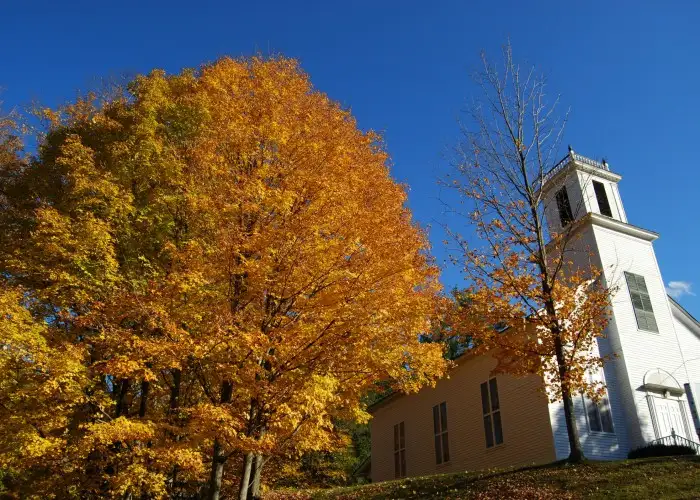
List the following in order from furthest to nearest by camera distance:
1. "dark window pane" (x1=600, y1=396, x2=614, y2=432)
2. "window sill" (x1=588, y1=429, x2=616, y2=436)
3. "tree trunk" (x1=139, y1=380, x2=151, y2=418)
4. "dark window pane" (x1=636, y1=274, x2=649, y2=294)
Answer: "dark window pane" (x1=636, y1=274, x2=649, y2=294)
"dark window pane" (x1=600, y1=396, x2=614, y2=432)
"window sill" (x1=588, y1=429, x2=616, y2=436)
"tree trunk" (x1=139, y1=380, x2=151, y2=418)

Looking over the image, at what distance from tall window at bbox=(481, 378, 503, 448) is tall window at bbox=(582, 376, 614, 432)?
2770 millimetres

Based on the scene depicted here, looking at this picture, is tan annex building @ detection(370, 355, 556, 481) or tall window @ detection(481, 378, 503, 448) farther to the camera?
tall window @ detection(481, 378, 503, 448)

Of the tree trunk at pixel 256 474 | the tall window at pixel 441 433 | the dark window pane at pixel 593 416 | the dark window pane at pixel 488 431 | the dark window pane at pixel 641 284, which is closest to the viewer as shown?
the tree trunk at pixel 256 474

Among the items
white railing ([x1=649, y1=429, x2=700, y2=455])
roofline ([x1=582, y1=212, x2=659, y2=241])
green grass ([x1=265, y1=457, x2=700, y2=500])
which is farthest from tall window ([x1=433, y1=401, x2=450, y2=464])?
roofline ([x1=582, y1=212, x2=659, y2=241])

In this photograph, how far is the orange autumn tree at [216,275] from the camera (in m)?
9.95

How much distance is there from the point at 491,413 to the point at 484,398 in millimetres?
666

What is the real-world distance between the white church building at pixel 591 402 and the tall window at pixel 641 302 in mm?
48

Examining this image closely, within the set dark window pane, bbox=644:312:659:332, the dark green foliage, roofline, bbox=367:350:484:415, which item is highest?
dark window pane, bbox=644:312:659:332

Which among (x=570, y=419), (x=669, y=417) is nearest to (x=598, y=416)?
(x=669, y=417)

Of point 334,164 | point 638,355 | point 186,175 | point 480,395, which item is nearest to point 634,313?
Result: point 638,355

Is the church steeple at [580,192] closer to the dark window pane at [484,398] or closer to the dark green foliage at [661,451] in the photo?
the dark window pane at [484,398]

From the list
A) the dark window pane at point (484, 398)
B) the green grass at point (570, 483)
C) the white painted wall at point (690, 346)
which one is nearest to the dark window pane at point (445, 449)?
the dark window pane at point (484, 398)

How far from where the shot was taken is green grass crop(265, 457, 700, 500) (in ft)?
35.5

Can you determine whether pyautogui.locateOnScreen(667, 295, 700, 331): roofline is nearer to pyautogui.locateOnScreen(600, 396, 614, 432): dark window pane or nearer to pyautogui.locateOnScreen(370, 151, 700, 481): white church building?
pyautogui.locateOnScreen(370, 151, 700, 481): white church building
